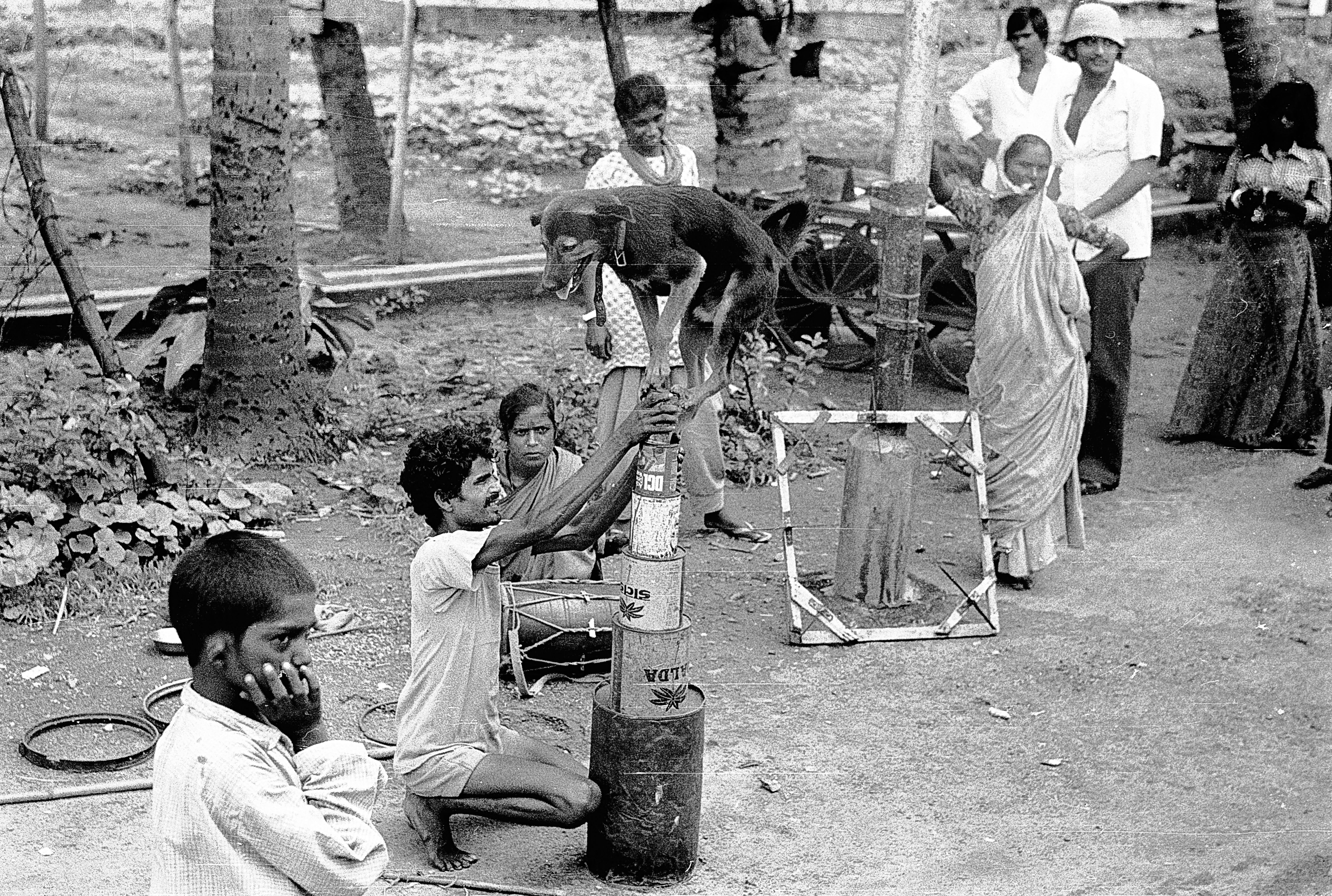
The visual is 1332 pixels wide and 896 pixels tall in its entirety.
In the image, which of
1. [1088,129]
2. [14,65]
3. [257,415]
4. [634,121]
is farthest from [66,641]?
[14,65]

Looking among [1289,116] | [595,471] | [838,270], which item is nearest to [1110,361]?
[1289,116]

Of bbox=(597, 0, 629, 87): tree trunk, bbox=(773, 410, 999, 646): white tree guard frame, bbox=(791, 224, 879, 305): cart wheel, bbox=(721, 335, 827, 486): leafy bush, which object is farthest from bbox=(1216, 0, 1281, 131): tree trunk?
bbox=(773, 410, 999, 646): white tree guard frame

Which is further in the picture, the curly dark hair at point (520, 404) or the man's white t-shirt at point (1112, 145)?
the man's white t-shirt at point (1112, 145)

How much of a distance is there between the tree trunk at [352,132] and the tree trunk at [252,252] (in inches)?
135

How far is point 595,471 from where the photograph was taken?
362 centimetres

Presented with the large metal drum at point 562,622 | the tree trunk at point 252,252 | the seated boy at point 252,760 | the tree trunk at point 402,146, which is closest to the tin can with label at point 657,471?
the large metal drum at point 562,622

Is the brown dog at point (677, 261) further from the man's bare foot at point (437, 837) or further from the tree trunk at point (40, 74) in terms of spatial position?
the tree trunk at point (40, 74)

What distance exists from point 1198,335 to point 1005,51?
320 inches

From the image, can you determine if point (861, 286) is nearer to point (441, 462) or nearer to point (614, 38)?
point (614, 38)

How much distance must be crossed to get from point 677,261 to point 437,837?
1639 mm

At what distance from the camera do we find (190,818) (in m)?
2.17

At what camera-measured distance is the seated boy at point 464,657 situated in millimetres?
3789

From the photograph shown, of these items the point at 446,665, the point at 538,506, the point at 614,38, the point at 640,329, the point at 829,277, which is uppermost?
the point at 614,38

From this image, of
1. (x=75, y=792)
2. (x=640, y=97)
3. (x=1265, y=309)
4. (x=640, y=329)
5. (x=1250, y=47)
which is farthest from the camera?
(x=1250, y=47)
